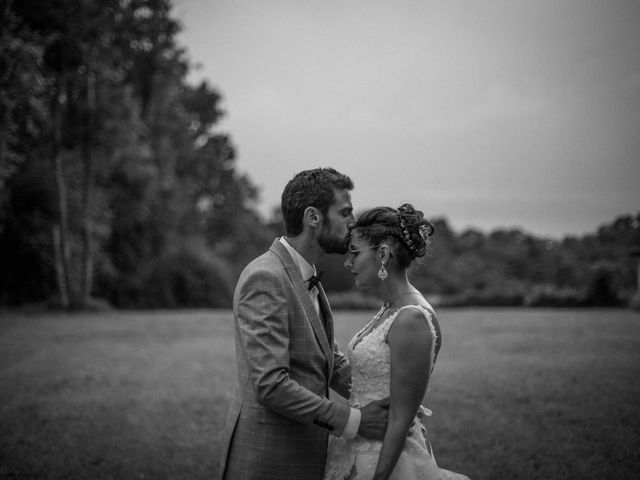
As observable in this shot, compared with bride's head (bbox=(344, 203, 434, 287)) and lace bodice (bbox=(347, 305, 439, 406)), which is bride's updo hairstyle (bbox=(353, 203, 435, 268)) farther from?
lace bodice (bbox=(347, 305, 439, 406))

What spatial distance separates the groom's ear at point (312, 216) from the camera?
3.12m

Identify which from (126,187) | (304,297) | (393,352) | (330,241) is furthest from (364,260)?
(126,187)

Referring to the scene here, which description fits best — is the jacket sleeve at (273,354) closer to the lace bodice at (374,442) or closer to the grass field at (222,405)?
the lace bodice at (374,442)

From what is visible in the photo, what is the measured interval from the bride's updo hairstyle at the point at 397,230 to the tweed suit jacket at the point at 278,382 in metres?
0.54

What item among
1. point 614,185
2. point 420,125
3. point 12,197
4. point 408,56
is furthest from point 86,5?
point 614,185

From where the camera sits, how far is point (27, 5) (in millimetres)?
18984

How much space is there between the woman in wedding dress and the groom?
0.48 ft

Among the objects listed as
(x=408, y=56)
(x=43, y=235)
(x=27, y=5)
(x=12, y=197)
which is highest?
(x=27, y=5)

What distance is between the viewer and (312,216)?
3135 mm

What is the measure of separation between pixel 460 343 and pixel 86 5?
21.3 metres

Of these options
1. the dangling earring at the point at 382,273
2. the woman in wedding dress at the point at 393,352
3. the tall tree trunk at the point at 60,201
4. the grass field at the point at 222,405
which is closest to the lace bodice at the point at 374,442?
the woman in wedding dress at the point at 393,352

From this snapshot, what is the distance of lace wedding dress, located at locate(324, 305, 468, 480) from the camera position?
3000 millimetres

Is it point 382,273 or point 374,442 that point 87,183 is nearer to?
point 382,273

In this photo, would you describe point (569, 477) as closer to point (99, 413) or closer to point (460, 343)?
point (99, 413)
